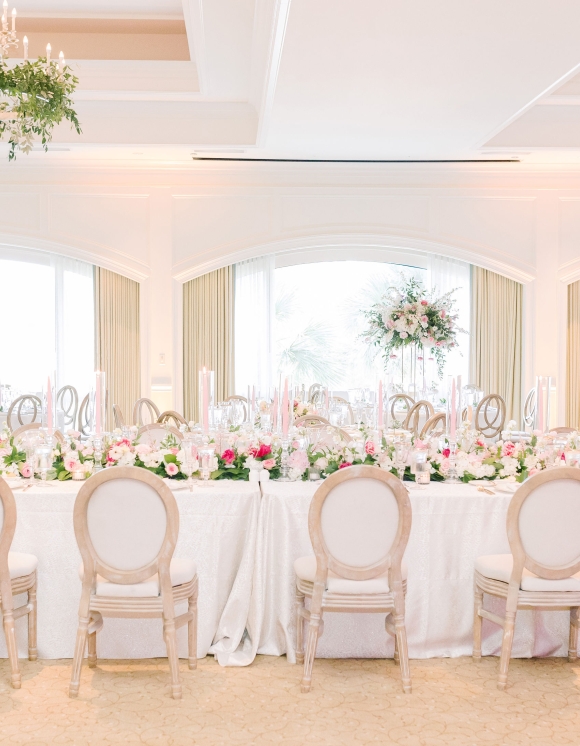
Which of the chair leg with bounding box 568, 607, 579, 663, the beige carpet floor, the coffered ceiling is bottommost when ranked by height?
the beige carpet floor

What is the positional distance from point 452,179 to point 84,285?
4.92m

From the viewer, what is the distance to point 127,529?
3.73 m

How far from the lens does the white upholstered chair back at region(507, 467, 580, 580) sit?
151 inches

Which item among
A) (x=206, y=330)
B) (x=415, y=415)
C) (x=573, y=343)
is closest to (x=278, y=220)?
(x=206, y=330)

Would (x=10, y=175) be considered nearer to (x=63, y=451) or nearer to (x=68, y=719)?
(x=63, y=451)

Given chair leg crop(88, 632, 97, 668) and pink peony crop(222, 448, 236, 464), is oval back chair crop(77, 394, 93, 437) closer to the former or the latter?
pink peony crop(222, 448, 236, 464)

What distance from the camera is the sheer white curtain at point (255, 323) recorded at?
11.0 m

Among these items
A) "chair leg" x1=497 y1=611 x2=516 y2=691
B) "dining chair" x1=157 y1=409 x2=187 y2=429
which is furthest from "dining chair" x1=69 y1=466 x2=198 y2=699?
"dining chair" x1=157 y1=409 x2=187 y2=429

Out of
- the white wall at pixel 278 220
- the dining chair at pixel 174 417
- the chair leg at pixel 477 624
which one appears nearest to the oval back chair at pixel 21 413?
the white wall at pixel 278 220

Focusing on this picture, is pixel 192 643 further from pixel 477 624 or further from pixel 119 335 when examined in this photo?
pixel 119 335

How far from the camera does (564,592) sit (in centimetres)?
386

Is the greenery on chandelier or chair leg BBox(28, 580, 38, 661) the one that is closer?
chair leg BBox(28, 580, 38, 661)

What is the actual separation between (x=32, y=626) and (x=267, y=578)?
3.98 feet

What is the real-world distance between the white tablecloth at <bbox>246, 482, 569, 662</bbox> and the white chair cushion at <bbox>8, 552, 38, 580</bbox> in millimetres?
1119
